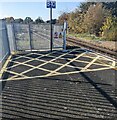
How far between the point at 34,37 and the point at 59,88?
794 cm

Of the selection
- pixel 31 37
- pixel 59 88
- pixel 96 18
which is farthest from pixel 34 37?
pixel 96 18

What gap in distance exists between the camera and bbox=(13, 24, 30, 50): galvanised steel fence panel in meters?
14.2

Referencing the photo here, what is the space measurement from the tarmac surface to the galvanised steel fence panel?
2574mm

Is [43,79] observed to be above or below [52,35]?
below

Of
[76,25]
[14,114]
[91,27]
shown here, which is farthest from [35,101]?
[76,25]

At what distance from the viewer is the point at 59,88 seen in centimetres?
718

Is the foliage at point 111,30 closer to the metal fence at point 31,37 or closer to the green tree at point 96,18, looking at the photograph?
the green tree at point 96,18

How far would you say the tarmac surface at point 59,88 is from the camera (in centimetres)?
553

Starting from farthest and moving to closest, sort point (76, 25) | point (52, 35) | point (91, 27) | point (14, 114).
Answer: point (76, 25)
point (91, 27)
point (52, 35)
point (14, 114)

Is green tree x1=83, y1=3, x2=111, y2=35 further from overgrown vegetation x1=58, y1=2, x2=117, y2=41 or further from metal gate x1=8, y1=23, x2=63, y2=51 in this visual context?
metal gate x1=8, y1=23, x2=63, y2=51

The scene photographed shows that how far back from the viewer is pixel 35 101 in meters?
6.10

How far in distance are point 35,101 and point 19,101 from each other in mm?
422

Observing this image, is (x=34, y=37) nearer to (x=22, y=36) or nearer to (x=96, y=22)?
(x=22, y=36)

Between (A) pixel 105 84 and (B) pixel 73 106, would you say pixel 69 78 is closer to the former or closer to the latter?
(A) pixel 105 84
